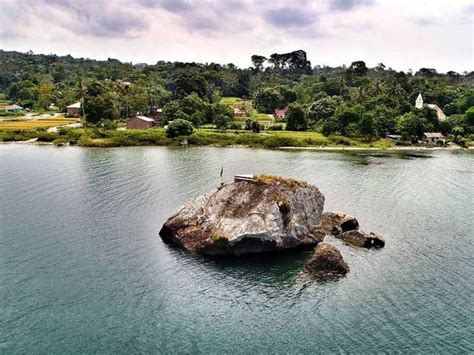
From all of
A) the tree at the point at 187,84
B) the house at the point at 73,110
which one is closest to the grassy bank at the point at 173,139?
the house at the point at 73,110

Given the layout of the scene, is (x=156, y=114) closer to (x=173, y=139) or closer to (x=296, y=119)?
(x=173, y=139)

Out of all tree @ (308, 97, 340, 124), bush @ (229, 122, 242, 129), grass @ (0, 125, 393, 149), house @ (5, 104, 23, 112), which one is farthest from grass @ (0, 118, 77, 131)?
tree @ (308, 97, 340, 124)

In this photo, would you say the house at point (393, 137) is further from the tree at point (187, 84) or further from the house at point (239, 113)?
the tree at point (187, 84)

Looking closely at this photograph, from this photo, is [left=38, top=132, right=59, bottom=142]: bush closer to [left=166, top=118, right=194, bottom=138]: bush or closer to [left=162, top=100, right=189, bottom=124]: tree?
[left=166, top=118, right=194, bottom=138]: bush

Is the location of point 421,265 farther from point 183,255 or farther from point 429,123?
point 429,123

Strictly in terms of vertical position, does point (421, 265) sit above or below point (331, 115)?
below

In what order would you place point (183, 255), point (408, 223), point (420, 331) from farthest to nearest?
point (408, 223)
point (183, 255)
point (420, 331)

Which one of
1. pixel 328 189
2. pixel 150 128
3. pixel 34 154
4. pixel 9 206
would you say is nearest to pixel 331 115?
pixel 150 128
